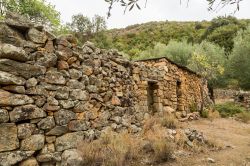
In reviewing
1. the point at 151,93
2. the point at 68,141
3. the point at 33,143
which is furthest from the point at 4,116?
the point at 151,93

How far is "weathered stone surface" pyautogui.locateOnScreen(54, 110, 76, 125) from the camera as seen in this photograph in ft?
15.2

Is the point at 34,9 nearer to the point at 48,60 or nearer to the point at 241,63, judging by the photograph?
the point at 48,60

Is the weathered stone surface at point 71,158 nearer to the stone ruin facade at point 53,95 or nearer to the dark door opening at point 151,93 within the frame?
the stone ruin facade at point 53,95

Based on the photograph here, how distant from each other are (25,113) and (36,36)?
1303 mm

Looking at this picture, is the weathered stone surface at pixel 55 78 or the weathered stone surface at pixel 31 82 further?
the weathered stone surface at pixel 55 78

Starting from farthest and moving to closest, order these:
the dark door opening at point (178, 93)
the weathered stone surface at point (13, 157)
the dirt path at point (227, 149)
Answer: the dark door opening at point (178, 93)
the dirt path at point (227, 149)
the weathered stone surface at point (13, 157)

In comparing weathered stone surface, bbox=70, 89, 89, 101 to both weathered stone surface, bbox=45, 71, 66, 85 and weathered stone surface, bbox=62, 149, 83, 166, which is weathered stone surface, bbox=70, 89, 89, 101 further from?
weathered stone surface, bbox=62, 149, 83, 166

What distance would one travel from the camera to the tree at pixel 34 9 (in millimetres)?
14344

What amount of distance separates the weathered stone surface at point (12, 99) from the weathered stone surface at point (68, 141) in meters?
0.92

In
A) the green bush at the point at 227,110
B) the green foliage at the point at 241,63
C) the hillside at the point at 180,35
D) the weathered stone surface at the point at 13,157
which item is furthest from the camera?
the hillside at the point at 180,35

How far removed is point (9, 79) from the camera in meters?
3.94

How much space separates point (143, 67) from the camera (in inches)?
326

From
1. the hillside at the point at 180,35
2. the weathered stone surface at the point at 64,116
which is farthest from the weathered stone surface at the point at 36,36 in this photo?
the hillside at the point at 180,35

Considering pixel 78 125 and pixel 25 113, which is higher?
pixel 25 113
